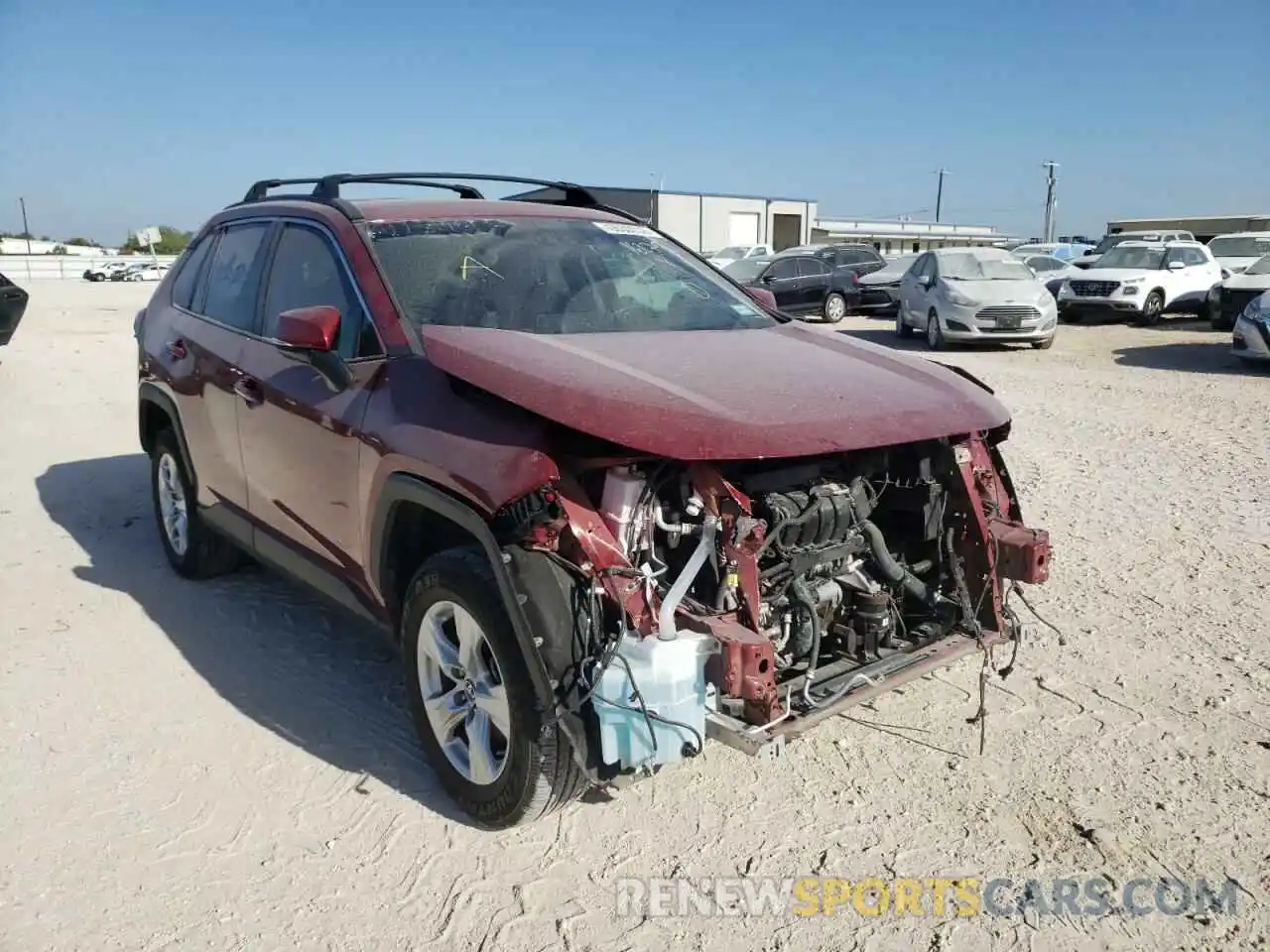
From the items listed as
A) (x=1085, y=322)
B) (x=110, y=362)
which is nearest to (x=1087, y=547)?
(x=110, y=362)

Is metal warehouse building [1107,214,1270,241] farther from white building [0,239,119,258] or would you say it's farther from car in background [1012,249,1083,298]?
white building [0,239,119,258]

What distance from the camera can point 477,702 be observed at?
300 cm

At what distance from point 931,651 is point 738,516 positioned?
38.4 inches

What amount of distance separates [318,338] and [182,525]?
241 cm

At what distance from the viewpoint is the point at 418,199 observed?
13.8 ft

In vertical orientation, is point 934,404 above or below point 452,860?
above

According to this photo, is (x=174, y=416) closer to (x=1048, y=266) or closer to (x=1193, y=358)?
(x=1193, y=358)

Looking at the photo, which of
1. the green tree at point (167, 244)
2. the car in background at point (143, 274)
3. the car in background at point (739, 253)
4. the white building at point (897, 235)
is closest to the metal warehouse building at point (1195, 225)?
the white building at point (897, 235)

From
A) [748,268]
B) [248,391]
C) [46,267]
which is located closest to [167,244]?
[46,267]

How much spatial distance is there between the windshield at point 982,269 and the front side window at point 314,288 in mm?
13274

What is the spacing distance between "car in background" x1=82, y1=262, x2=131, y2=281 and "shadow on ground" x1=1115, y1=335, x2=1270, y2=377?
162 feet

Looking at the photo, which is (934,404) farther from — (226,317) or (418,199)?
(226,317)

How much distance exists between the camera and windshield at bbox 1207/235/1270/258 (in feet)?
73.6

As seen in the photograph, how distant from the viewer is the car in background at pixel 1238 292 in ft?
51.3
